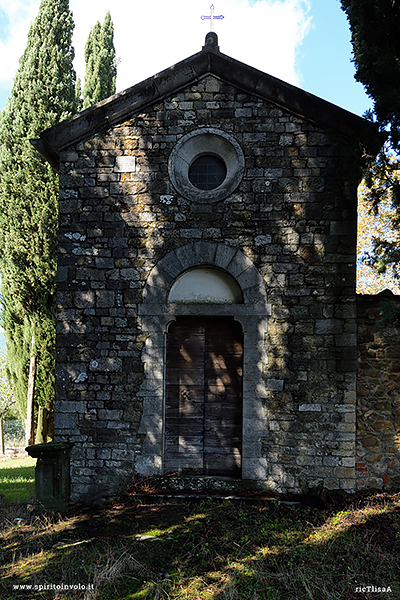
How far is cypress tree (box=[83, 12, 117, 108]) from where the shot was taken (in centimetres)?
1282

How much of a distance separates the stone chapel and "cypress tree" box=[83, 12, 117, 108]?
755 centimetres

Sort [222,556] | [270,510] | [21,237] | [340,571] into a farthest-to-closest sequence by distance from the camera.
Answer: [21,237], [270,510], [222,556], [340,571]

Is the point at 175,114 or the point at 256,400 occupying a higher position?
the point at 175,114

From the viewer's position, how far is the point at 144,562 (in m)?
4.07

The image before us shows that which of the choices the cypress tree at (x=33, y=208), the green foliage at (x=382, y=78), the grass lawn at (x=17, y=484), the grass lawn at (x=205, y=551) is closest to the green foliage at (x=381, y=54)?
the green foliage at (x=382, y=78)

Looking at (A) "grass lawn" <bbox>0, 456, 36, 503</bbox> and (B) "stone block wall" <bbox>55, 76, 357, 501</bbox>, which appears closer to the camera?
(B) "stone block wall" <bbox>55, 76, 357, 501</bbox>

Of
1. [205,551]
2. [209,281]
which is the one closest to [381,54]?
[209,281]

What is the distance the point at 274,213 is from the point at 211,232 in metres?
0.92

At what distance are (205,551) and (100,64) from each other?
13248mm

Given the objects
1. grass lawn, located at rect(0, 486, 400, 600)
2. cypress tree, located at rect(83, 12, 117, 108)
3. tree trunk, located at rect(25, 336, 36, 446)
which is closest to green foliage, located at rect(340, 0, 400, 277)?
grass lawn, located at rect(0, 486, 400, 600)

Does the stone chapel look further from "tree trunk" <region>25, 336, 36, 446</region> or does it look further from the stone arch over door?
"tree trunk" <region>25, 336, 36, 446</region>

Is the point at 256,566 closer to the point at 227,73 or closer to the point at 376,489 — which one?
the point at 376,489

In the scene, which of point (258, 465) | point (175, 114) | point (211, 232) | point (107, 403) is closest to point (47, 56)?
point (175, 114)

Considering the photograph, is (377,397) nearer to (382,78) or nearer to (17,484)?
(382,78)
